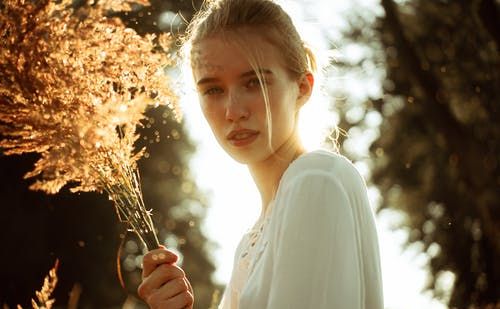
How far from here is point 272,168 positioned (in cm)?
263

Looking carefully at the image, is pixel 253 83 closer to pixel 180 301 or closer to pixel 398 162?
pixel 180 301

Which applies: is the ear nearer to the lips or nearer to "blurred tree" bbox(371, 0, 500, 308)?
the lips

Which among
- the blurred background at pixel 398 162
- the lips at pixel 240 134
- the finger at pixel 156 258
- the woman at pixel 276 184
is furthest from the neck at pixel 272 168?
the blurred background at pixel 398 162

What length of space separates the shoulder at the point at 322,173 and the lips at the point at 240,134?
0.29 m

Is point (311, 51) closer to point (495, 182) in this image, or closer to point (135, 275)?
point (495, 182)

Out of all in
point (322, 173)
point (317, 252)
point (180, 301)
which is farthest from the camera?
point (180, 301)

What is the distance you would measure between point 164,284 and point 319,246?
70 cm

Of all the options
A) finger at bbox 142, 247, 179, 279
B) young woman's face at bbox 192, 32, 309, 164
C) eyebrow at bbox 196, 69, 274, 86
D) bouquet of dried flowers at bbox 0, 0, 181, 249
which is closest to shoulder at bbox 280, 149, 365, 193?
young woman's face at bbox 192, 32, 309, 164

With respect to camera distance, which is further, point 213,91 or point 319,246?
point 213,91

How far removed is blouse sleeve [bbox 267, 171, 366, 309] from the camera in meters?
2.00

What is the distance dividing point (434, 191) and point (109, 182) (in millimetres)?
10798

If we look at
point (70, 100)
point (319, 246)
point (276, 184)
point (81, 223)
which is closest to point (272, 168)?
point (276, 184)

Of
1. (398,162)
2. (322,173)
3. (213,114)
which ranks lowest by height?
(398,162)

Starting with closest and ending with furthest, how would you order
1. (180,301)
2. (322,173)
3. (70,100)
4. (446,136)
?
(322,173) < (180,301) < (70,100) < (446,136)
